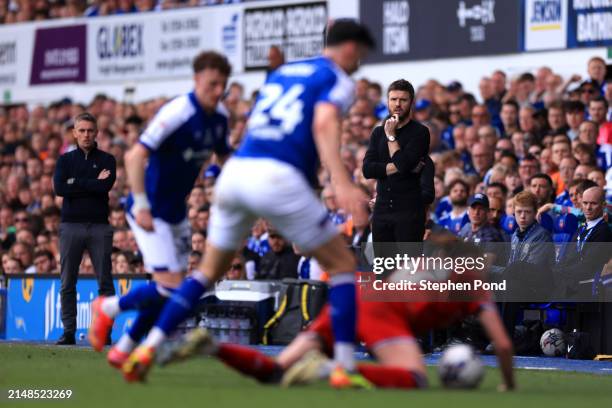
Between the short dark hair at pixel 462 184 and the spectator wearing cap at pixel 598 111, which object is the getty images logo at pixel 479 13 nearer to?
the spectator wearing cap at pixel 598 111

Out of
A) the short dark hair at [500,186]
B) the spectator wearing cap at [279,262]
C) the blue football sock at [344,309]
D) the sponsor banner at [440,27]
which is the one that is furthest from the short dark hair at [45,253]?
the blue football sock at [344,309]

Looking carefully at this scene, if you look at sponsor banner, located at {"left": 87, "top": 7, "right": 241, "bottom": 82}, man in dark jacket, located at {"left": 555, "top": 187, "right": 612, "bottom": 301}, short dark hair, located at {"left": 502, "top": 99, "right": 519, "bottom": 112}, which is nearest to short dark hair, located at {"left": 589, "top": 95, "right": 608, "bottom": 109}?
short dark hair, located at {"left": 502, "top": 99, "right": 519, "bottom": 112}

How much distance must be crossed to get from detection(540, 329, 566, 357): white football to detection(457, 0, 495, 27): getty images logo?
7.53 meters

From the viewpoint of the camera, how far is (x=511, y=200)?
14258 mm

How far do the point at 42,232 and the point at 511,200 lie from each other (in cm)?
830

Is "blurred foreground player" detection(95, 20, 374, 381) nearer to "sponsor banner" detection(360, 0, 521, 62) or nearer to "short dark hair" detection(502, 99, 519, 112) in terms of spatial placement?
"short dark hair" detection(502, 99, 519, 112)

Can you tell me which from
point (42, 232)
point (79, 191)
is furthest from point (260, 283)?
point (42, 232)

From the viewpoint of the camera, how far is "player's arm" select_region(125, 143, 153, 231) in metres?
8.80

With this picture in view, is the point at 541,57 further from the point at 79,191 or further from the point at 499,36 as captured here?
the point at 79,191

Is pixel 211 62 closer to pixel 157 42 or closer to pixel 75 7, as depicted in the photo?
pixel 157 42

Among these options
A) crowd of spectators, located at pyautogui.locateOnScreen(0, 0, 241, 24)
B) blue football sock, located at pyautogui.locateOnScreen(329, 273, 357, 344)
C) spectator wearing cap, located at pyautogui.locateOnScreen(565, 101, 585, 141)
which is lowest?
blue football sock, located at pyautogui.locateOnScreen(329, 273, 357, 344)

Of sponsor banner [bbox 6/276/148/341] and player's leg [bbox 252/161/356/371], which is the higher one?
player's leg [bbox 252/161/356/371]

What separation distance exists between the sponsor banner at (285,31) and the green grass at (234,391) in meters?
12.5

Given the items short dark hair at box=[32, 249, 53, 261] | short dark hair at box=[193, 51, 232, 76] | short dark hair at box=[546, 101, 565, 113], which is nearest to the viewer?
short dark hair at box=[193, 51, 232, 76]
